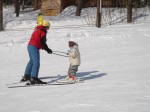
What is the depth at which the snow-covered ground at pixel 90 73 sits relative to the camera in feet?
26.1

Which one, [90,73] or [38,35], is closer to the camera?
[38,35]

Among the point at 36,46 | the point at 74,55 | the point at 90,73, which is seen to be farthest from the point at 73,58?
the point at 90,73

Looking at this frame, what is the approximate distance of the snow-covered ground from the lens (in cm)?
797

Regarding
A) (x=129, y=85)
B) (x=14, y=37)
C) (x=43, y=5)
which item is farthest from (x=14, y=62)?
(x=43, y=5)

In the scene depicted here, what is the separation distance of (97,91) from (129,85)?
3.55 ft

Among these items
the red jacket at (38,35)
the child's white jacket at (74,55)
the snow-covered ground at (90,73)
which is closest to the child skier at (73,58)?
the child's white jacket at (74,55)

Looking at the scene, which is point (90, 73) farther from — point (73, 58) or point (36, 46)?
point (36, 46)

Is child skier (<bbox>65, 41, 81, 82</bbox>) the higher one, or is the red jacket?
the red jacket

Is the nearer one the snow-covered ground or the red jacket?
the snow-covered ground

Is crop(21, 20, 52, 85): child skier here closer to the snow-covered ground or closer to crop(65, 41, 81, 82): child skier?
the snow-covered ground

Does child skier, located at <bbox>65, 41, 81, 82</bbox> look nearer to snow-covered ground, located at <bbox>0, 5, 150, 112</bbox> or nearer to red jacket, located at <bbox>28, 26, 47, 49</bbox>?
snow-covered ground, located at <bbox>0, 5, 150, 112</bbox>

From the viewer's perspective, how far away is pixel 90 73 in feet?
42.3

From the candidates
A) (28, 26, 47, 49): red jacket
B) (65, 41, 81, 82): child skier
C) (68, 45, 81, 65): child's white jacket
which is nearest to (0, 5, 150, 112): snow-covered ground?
(65, 41, 81, 82): child skier

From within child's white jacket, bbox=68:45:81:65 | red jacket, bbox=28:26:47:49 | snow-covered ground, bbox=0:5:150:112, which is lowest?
snow-covered ground, bbox=0:5:150:112
